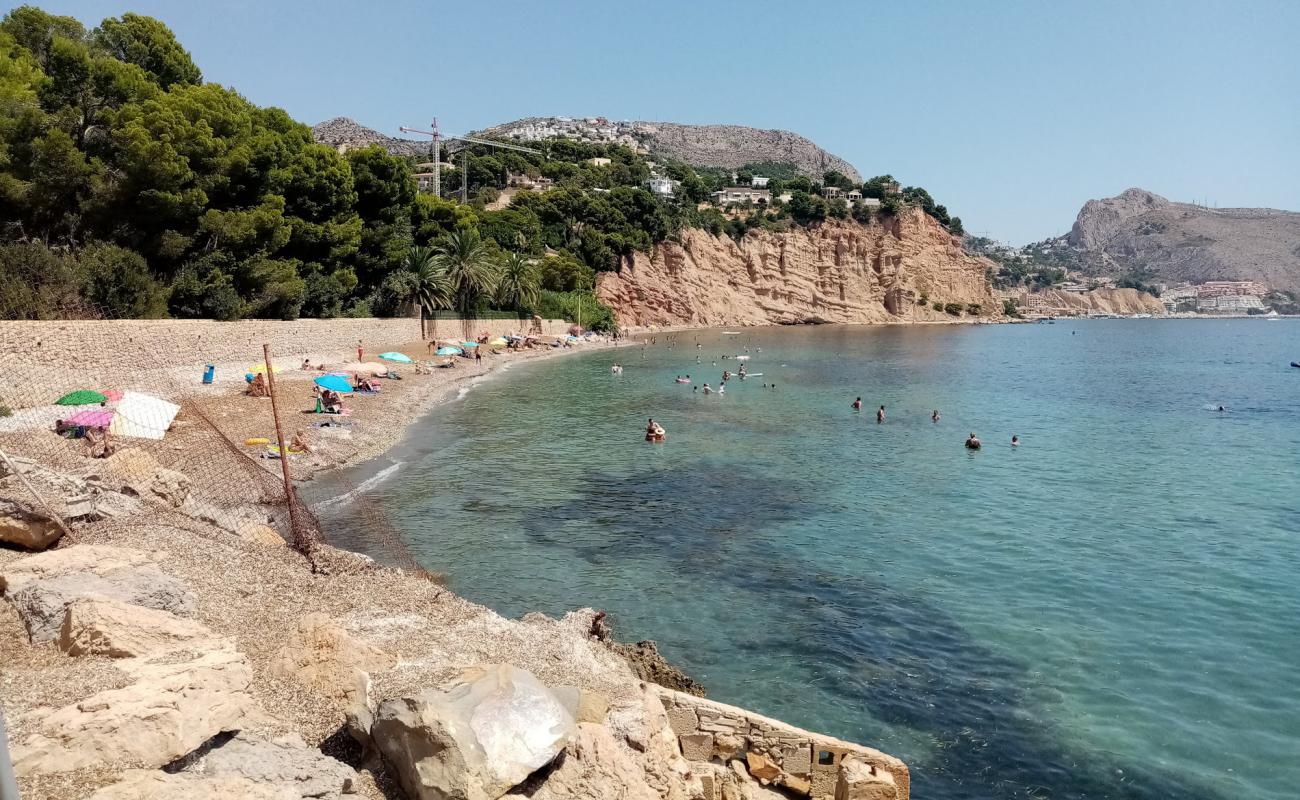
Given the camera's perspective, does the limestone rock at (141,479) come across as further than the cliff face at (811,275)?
No

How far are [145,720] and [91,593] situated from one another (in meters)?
3.21

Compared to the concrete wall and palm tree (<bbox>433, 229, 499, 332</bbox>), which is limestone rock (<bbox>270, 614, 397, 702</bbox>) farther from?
palm tree (<bbox>433, 229, 499, 332</bbox>)

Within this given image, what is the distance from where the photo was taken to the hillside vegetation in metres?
27.9

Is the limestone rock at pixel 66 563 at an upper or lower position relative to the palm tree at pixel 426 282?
lower

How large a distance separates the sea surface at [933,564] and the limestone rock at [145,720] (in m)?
6.67

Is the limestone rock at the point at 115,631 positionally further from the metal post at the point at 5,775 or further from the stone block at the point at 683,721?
the stone block at the point at 683,721

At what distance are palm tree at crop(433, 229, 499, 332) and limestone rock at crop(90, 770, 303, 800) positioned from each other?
166 ft

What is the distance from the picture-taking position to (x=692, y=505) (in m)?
20.6

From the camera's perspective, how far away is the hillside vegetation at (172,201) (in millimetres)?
27906

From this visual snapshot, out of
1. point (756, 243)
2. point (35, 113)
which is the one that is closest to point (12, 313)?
point (35, 113)

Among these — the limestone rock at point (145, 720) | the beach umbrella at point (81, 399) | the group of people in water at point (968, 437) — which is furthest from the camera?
the group of people in water at point (968, 437)

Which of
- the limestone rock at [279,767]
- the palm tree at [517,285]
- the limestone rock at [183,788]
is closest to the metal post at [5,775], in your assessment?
the limestone rock at [183,788]

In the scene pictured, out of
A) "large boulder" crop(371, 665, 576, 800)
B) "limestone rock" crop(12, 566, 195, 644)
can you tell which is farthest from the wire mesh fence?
"large boulder" crop(371, 665, 576, 800)

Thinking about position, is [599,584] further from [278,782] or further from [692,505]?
[278,782]
